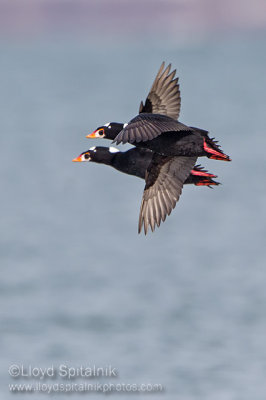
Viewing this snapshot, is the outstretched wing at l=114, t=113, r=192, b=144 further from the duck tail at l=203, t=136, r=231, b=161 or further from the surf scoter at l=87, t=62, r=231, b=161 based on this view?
the duck tail at l=203, t=136, r=231, b=161

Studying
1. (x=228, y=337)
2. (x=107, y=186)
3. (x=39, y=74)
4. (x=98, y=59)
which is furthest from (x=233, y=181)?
(x=98, y=59)

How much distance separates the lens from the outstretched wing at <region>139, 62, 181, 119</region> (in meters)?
9.34

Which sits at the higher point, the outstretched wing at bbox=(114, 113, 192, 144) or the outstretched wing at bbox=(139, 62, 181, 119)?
the outstretched wing at bbox=(139, 62, 181, 119)

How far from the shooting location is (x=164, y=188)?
29.5ft

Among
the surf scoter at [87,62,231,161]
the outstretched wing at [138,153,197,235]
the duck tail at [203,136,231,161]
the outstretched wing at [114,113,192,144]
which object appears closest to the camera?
the outstretched wing at [114,113,192,144]

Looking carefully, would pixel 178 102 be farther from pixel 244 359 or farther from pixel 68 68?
pixel 68 68

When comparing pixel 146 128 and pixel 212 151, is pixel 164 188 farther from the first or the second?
pixel 146 128

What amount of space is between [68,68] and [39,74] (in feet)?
4.72

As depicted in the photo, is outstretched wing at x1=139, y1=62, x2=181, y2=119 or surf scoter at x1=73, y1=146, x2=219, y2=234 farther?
outstretched wing at x1=139, y1=62, x2=181, y2=119

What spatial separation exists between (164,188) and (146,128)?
1093 mm

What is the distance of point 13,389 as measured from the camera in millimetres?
16141

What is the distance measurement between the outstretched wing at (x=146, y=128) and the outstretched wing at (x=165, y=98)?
92 centimetres

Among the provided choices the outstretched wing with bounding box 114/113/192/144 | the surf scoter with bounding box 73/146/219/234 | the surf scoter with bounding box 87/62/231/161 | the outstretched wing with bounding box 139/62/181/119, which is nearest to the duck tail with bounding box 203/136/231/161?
the surf scoter with bounding box 87/62/231/161

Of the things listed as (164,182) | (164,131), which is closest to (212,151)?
(164,131)
